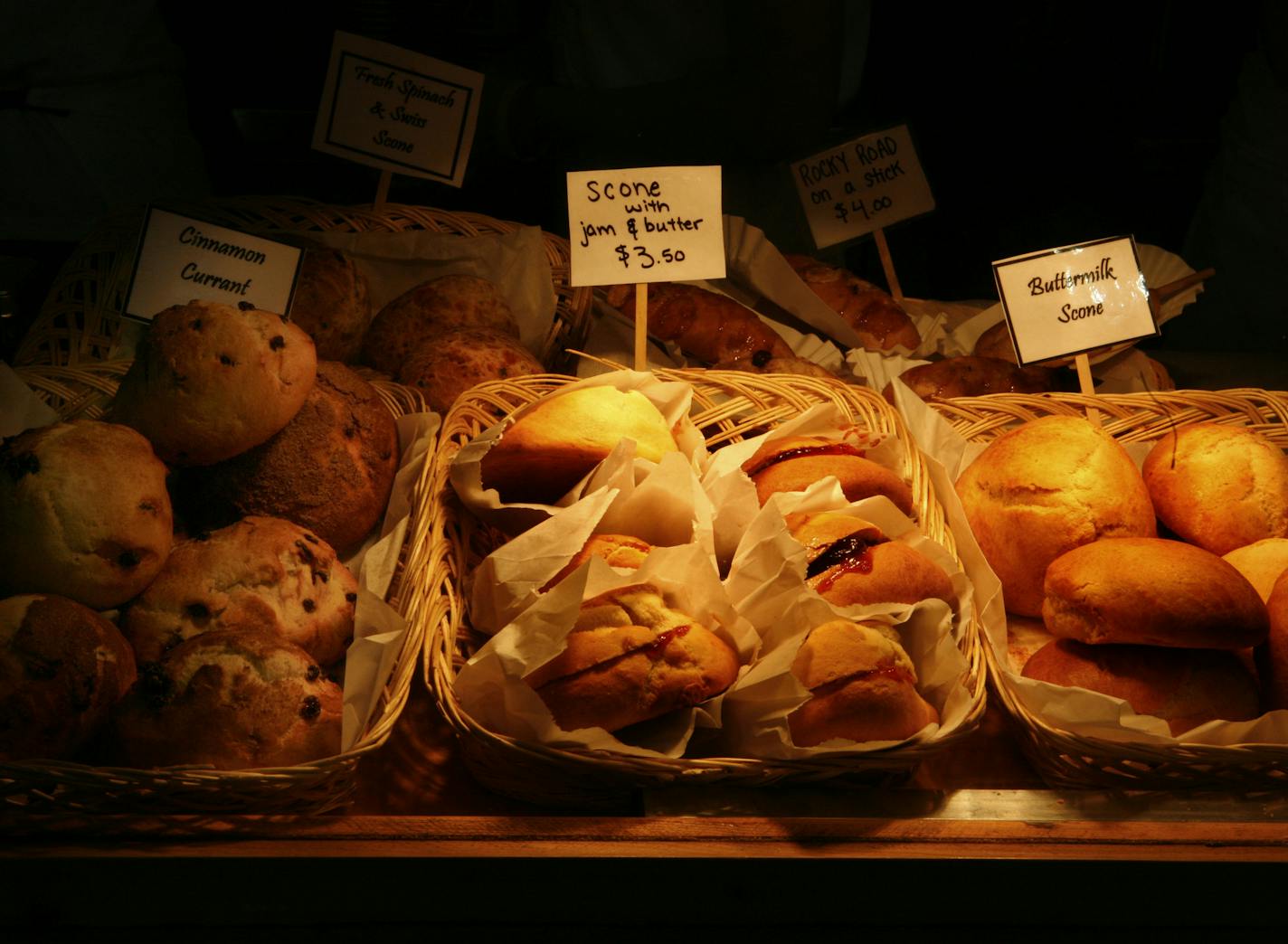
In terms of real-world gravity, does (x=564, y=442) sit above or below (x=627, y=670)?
above

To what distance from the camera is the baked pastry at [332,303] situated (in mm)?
2266

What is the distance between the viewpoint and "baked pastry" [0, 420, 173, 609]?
1423mm

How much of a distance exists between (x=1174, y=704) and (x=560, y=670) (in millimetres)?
848

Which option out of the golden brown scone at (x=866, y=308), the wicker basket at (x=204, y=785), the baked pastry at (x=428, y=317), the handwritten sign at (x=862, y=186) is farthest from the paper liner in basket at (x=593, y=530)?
the handwritten sign at (x=862, y=186)

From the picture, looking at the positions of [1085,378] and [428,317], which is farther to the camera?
[428,317]

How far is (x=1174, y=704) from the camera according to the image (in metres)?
1.46

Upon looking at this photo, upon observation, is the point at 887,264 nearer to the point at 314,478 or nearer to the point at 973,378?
the point at 973,378

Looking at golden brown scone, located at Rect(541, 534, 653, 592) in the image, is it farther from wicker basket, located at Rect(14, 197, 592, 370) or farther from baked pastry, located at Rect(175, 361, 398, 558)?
wicker basket, located at Rect(14, 197, 592, 370)

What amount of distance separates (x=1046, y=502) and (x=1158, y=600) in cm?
34

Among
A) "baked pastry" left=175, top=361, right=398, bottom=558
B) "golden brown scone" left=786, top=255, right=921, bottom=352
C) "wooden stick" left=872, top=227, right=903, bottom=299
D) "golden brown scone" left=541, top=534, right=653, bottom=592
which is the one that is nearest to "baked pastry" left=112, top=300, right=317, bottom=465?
"baked pastry" left=175, top=361, right=398, bottom=558

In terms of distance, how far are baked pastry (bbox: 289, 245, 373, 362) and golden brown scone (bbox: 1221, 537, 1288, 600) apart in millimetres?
1762

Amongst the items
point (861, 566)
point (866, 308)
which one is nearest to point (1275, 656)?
point (861, 566)

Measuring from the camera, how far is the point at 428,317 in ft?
7.69

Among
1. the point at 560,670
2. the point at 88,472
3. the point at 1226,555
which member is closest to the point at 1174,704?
the point at 1226,555
